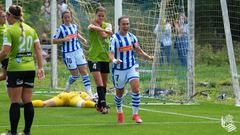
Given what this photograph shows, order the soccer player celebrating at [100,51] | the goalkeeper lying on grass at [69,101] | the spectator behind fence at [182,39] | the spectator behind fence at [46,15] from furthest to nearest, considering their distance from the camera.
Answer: the spectator behind fence at [46,15], the spectator behind fence at [182,39], the goalkeeper lying on grass at [69,101], the soccer player celebrating at [100,51]

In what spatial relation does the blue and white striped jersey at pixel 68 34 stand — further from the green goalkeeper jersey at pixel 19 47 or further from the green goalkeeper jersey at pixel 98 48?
the green goalkeeper jersey at pixel 19 47

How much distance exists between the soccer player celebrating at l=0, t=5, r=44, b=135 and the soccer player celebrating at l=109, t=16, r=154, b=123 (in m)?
2.32

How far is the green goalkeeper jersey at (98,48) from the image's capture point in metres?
16.4

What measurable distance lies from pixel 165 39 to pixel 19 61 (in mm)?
8913

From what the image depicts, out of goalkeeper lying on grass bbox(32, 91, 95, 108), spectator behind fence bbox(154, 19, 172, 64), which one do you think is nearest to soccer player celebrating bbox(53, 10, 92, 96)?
goalkeeper lying on grass bbox(32, 91, 95, 108)

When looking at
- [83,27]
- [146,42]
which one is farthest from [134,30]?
[83,27]

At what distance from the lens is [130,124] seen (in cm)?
1397

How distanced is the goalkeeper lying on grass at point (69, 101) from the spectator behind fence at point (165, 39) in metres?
3.46

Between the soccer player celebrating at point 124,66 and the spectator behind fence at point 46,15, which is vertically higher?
the spectator behind fence at point 46,15

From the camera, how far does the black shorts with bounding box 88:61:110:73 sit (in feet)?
53.3

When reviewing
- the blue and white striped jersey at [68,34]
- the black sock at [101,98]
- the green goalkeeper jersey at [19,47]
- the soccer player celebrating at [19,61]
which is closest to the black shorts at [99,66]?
the black sock at [101,98]

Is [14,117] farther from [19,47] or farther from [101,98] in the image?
[101,98]

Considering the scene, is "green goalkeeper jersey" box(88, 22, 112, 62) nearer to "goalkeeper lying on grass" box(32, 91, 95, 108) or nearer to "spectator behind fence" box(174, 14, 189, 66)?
"goalkeeper lying on grass" box(32, 91, 95, 108)

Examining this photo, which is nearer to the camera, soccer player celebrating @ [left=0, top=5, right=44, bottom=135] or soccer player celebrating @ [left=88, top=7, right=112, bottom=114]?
soccer player celebrating @ [left=0, top=5, right=44, bottom=135]
